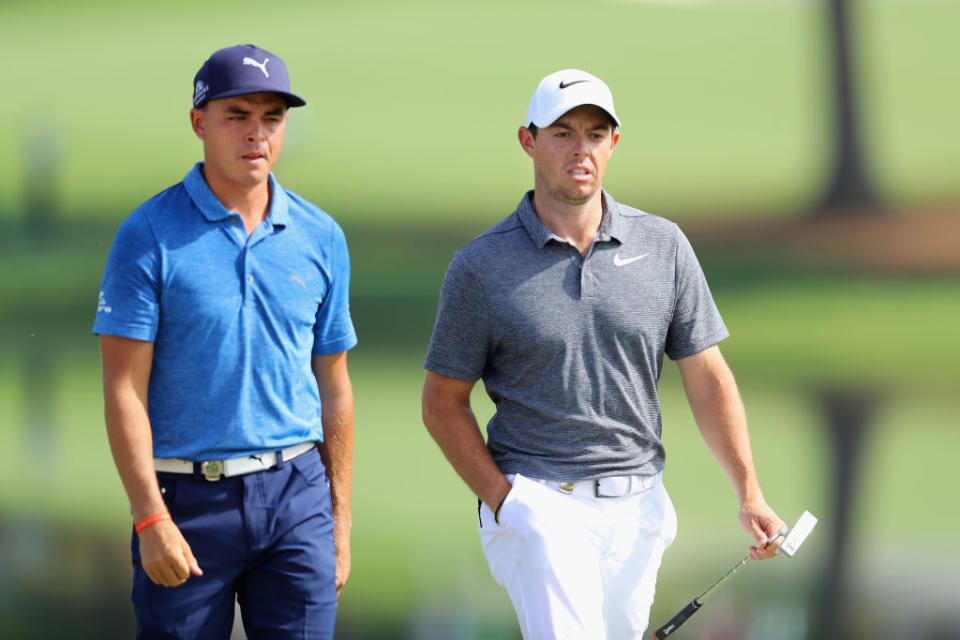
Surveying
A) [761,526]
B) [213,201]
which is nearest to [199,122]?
[213,201]

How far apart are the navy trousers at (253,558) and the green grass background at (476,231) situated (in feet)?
4.19

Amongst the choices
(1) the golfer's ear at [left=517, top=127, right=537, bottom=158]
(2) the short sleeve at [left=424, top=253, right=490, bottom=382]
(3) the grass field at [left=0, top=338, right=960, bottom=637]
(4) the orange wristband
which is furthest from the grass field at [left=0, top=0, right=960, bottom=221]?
(4) the orange wristband

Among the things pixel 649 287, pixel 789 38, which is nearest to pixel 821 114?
pixel 789 38

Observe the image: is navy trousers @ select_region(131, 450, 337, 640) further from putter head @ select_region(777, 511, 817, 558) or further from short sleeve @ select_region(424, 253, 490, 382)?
putter head @ select_region(777, 511, 817, 558)

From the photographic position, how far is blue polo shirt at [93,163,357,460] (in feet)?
7.54

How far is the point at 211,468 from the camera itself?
2.36 meters

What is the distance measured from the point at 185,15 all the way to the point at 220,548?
84.0 inches

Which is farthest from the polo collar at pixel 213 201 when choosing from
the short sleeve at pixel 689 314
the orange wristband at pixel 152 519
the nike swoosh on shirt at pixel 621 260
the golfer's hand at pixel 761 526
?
the golfer's hand at pixel 761 526

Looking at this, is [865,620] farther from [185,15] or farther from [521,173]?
[185,15]

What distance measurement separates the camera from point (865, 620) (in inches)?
149

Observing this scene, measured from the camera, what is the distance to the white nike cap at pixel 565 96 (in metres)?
2.52

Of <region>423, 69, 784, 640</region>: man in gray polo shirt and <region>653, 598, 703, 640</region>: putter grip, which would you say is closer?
<region>423, 69, 784, 640</region>: man in gray polo shirt

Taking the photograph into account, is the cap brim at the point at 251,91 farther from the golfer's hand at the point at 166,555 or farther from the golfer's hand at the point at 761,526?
the golfer's hand at the point at 761,526

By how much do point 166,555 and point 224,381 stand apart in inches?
13.7
